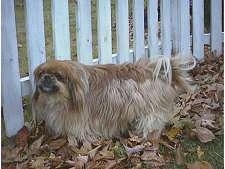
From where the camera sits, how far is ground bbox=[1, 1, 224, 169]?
2.73 m

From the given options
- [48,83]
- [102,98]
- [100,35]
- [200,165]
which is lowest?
[200,165]

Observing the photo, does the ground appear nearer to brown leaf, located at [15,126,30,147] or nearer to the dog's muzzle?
brown leaf, located at [15,126,30,147]

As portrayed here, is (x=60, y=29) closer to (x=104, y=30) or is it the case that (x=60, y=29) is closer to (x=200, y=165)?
(x=104, y=30)

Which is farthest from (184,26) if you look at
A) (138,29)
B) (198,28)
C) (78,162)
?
(78,162)

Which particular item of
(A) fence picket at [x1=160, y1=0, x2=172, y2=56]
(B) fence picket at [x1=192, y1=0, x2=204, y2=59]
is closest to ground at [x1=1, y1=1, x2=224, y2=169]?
(A) fence picket at [x1=160, y1=0, x2=172, y2=56]

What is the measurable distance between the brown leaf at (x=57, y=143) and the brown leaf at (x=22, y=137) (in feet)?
0.55

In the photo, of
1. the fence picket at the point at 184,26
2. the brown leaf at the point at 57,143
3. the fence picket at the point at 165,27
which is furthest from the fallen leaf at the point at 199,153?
the fence picket at the point at 184,26

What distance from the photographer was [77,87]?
2881mm

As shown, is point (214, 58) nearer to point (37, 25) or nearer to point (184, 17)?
point (184, 17)

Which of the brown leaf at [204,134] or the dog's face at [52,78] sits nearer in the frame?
the dog's face at [52,78]

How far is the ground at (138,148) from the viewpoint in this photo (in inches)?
108

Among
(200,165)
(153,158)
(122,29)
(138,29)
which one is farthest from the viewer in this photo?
(138,29)

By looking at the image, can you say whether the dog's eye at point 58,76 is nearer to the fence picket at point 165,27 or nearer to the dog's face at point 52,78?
the dog's face at point 52,78

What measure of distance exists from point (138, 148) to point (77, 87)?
486 millimetres
